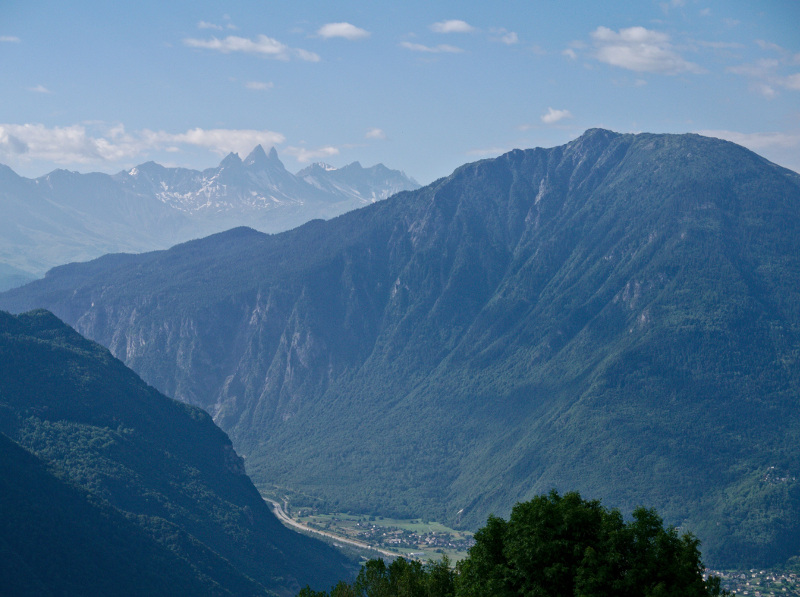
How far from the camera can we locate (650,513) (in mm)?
82375

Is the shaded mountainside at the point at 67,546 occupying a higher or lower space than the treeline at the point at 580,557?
lower

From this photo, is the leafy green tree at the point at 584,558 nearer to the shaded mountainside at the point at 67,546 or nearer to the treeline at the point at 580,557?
the treeline at the point at 580,557

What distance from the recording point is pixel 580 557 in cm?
8231

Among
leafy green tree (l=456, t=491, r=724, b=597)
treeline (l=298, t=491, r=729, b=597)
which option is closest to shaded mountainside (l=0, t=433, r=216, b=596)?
treeline (l=298, t=491, r=729, b=597)

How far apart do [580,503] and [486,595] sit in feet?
36.0

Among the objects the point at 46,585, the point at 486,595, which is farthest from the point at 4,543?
the point at 486,595

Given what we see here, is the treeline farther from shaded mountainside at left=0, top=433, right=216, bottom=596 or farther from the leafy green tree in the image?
shaded mountainside at left=0, top=433, right=216, bottom=596

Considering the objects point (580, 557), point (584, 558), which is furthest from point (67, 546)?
point (584, 558)

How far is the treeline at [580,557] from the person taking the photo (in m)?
78.8

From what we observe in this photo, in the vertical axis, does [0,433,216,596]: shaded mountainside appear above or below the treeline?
A: below

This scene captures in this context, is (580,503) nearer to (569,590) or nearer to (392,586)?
(569,590)

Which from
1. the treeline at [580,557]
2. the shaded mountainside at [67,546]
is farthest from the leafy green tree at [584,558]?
the shaded mountainside at [67,546]

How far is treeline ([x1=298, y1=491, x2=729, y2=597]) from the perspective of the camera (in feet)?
259

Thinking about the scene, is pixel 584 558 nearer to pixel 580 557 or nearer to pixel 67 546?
pixel 580 557
